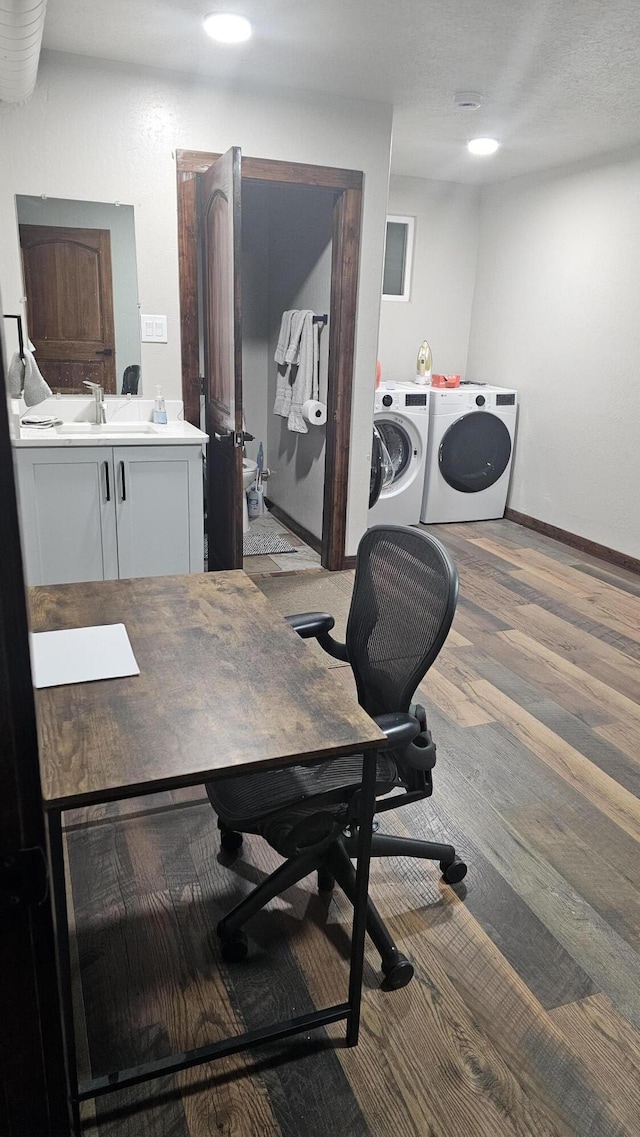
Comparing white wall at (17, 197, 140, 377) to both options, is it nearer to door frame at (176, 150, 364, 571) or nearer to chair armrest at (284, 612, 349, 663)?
door frame at (176, 150, 364, 571)

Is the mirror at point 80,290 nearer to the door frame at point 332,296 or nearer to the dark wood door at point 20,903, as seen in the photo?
the door frame at point 332,296

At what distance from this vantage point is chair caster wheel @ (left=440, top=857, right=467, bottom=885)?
1.99m

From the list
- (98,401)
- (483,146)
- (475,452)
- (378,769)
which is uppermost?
(483,146)

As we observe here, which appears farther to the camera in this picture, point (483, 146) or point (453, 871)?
point (483, 146)

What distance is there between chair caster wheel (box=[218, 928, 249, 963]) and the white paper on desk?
0.67 metres

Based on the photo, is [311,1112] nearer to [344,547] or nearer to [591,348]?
[344,547]

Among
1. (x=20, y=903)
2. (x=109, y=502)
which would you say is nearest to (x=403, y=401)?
(x=109, y=502)

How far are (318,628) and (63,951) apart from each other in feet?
3.08

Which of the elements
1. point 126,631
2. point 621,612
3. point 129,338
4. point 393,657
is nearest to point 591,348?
point 621,612

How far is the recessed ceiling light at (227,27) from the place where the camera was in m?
2.80

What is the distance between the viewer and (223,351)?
11.8ft

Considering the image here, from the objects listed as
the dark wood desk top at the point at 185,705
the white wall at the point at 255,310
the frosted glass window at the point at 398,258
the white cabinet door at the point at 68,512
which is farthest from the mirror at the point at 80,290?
the frosted glass window at the point at 398,258

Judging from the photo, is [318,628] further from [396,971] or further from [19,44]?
[19,44]

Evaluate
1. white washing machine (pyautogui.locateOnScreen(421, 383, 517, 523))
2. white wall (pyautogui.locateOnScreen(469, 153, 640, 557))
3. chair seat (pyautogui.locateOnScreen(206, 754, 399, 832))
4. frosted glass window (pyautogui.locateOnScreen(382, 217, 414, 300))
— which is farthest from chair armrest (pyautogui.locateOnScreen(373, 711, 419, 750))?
frosted glass window (pyautogui.locateOnScreen(382, 217, 414, 300))
